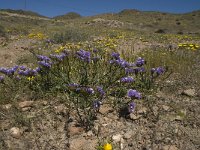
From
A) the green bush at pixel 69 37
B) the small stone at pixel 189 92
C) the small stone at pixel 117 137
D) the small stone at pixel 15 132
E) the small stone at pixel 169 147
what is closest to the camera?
the small stone at pixel 169 147

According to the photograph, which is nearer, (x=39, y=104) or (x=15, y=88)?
(x=39, y=104)

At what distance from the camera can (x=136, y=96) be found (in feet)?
10.8

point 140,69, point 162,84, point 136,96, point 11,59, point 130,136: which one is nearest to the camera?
point 130,136

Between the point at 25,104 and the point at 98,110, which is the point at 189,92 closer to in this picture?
the point at 98,110

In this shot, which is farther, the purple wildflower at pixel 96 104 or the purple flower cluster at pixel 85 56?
the purple flower cluster at pixel 85 56

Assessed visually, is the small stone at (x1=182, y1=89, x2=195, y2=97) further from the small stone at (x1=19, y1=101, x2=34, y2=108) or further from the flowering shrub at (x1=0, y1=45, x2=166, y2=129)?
the small stone at (x1=19, y1=101, x2=34, y2=108)

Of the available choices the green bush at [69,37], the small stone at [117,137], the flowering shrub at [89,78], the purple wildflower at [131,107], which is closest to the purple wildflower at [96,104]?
the flowering shrub at [89,78]

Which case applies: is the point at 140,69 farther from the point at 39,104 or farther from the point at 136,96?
the point at 39,104

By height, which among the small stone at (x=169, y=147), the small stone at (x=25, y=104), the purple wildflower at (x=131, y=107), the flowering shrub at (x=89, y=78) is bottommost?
the small stone at (x=169, y=147)

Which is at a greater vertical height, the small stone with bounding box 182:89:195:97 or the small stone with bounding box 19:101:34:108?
the small stone with bounding box 182:89:195:97

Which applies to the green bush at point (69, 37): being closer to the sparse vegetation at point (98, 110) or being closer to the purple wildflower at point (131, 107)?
the sparse vegetation at point (98, 110)

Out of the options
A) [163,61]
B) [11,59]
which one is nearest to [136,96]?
[163,61]

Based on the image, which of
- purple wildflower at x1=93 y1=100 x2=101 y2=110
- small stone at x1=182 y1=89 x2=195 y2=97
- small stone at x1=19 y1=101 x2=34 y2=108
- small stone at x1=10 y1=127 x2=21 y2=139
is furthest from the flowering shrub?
small stone at x1=10 y1=127 x2=21 y2=139

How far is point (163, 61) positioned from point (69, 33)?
619 centimetres
